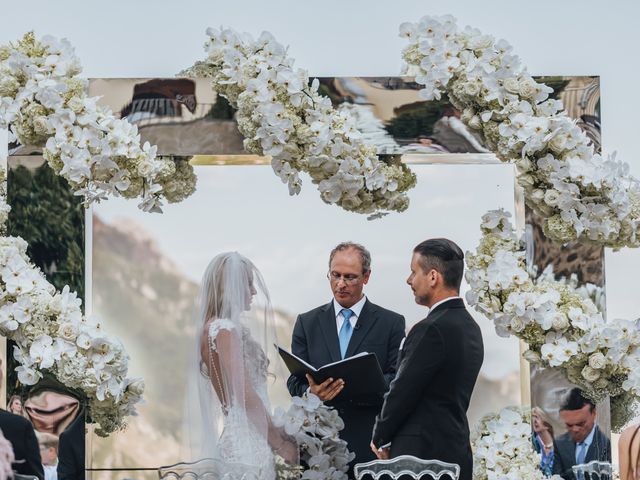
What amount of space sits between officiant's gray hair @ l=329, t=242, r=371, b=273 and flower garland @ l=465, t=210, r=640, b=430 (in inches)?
57.2

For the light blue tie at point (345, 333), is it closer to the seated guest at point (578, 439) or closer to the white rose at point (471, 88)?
the seated guest at point (578, 439)

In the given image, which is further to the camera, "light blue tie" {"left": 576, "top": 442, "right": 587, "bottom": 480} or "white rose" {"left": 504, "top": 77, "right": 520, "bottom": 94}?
"light blue tie" {"left": 576, "top": 442, "right": 587, "bottom": 480}

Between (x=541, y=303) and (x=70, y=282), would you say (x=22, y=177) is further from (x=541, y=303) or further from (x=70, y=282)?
(x=541, y=303)

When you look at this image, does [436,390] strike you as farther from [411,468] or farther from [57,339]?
[57,339]

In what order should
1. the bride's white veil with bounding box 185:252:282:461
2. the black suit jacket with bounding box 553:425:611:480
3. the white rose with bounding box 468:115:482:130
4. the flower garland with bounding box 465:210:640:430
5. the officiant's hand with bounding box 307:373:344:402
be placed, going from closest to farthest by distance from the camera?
the flower garland with bounding box 465:210:640:430
the white rose with bounding box 468:115:482:130
the black suit jacket with bounding box 553:425:611:480
the bride's white veil with bounding box 185:252:282:461
the officiant's hand with bounding box 307:373:344:402

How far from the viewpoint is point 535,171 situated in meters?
6.12

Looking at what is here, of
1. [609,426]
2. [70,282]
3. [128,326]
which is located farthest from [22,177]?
[609,426]

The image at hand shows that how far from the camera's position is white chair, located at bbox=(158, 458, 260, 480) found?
21.0 ft

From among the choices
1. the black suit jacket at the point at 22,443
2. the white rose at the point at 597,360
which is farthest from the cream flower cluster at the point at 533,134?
the black suit jacket at the point at 22,443

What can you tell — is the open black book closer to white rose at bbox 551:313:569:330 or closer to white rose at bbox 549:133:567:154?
white rose at bbox 551:313:569:330

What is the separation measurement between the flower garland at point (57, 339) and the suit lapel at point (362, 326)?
6.41 ft

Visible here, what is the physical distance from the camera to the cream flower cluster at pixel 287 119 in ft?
19.8

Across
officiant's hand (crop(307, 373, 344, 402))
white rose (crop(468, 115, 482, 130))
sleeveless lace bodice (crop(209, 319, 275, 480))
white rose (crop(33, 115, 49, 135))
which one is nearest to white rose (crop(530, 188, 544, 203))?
white rose (crop(468, 115, 482, 130))

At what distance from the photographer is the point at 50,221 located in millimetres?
6406
